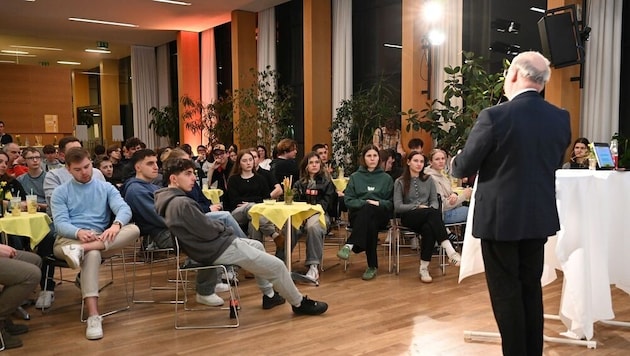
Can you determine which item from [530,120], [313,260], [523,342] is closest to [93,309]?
[313,260]

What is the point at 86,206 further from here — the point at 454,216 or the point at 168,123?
the point at 168,123

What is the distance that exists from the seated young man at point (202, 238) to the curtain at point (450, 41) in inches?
214

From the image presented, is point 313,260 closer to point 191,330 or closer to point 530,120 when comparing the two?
point 191,330

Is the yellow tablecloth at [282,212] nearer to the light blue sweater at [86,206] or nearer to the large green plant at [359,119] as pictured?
the light blue sweater at [86,206]

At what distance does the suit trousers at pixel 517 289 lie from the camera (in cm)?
250

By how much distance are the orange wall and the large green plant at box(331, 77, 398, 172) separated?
27.8 ft

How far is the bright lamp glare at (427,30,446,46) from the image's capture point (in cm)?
823

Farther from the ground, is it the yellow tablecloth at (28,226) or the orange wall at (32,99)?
the orange wall at (32,99)

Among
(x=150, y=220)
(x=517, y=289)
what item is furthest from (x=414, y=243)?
(x=517, y=289)

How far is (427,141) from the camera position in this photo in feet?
27.7

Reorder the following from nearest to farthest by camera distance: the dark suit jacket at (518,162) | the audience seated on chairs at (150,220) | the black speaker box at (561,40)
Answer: the dark suit jacket at (518,162)
the audience seated on chairs at (150,220)
the black speaker box at (561,40)

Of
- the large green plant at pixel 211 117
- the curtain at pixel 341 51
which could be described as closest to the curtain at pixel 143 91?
the large green plant at pixel 211 117

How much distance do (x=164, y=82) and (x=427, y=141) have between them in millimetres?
10036

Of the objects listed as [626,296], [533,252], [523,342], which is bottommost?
[626,296]
